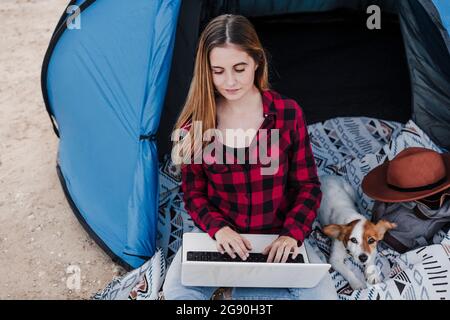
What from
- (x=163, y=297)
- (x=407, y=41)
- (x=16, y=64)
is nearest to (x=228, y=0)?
(x=407, y=41)

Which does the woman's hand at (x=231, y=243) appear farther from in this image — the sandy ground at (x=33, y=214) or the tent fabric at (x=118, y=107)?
the sandy ground at (x=33, y=214)

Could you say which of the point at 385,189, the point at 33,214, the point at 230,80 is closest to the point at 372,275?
the point at 385,189

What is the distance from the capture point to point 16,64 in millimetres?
3455

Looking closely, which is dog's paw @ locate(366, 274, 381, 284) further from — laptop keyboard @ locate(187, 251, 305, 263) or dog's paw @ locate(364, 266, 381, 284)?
laptop keyboard @ locate(187, 251, 305, 263)

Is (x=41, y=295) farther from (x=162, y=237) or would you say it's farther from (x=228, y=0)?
(x=228, y=0)

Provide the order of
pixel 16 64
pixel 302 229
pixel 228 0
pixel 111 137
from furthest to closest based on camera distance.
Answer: pixel 16 64 < pixel 228 0 < pixel 111 137 < pixel 302 229

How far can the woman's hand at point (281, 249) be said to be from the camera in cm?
157

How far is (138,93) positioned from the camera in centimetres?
184

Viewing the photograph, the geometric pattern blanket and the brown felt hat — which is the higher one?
the brown felt hat

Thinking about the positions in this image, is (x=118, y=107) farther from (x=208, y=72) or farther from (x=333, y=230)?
(x=333, y=230)

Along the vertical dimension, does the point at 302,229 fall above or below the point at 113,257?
above

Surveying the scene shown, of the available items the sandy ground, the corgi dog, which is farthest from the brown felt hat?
the sandy ground

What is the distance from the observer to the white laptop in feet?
4.99

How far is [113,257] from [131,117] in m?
0.57
